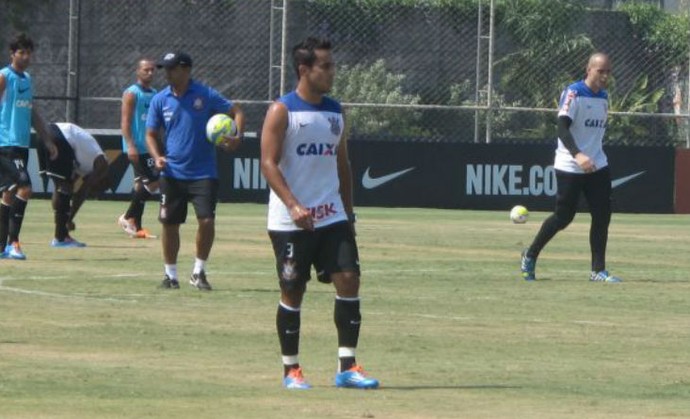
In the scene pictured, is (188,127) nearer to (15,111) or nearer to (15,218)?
(15,218)

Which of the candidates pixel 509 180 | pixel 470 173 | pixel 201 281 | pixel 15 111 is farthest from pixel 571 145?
pixel 509 180

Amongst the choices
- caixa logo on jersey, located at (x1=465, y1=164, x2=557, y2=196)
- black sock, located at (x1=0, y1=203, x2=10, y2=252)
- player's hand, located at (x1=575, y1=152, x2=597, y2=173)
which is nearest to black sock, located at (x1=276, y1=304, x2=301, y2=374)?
player's hand, located at (x1=575, y1=152, x2=597, y2=173)

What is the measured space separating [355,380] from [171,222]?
234 inches

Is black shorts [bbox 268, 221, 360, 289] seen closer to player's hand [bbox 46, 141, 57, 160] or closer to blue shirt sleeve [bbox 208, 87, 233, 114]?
blue shirt sleeve [bbox 208, 87, 233, 114]

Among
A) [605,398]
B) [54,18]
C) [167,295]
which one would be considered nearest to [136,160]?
[167,295]

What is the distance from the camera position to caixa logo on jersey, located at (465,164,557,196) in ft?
108

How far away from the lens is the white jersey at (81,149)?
22.4 m

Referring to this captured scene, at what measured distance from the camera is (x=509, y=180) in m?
33.1

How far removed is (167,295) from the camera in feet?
51.2

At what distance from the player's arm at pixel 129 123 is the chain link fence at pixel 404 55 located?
1223cm

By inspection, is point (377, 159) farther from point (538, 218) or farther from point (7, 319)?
point (7, 319)

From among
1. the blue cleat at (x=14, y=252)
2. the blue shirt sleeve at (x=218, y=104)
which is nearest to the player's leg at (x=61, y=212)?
the blue cleat at (x=14, y=252)

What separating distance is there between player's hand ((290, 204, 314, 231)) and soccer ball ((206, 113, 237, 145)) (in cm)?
558

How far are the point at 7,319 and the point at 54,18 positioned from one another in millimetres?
27194
